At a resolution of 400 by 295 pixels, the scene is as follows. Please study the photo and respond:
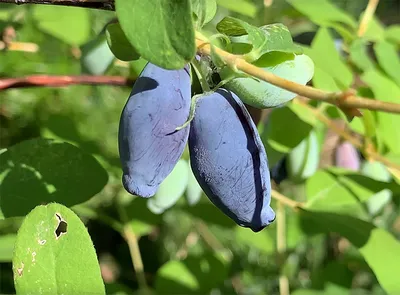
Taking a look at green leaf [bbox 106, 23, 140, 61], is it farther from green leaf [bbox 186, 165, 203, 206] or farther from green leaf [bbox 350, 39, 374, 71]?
green leaf [bbox 350, 39, 374, 71]

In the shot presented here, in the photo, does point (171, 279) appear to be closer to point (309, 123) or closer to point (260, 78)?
point (309, 123)

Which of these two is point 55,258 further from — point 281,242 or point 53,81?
point 281,242

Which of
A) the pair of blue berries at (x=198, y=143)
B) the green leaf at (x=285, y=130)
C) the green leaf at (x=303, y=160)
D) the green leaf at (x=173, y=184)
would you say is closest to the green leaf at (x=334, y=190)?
the green leaf at (x=303, y=160)

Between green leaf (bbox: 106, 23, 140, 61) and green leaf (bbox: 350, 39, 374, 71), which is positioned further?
green leaf (bbox: 350, 39, 374, 71)

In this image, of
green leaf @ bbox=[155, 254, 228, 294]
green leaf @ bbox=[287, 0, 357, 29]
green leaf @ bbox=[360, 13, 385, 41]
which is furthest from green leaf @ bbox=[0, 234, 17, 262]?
green leaf @ bbox=[360, 13, 385, 41]

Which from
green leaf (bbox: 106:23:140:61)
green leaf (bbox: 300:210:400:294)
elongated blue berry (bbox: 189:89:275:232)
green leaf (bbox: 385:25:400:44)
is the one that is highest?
green leaf (bbox: 106:23:140:61)

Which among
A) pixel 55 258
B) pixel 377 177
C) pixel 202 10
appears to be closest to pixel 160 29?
pixel 202 10

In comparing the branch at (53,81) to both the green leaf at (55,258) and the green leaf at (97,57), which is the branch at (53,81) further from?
the green leaf at (55,258)
